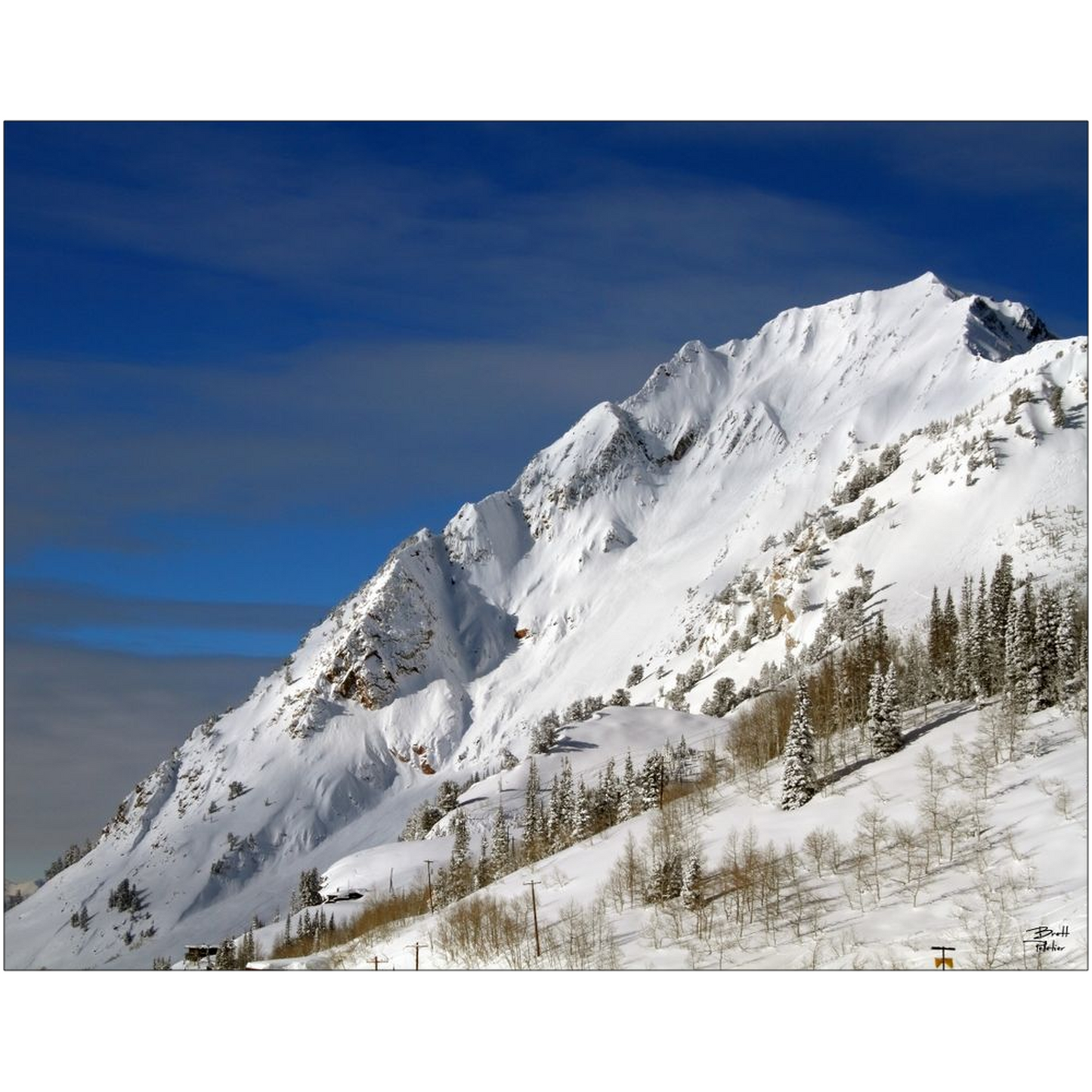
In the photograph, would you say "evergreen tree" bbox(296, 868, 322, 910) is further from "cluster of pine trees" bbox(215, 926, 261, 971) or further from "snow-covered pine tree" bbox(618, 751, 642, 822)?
"snow-covered pine tree" bbox(618, 751, 642, 822)

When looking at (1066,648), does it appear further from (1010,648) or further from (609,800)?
(609,800)

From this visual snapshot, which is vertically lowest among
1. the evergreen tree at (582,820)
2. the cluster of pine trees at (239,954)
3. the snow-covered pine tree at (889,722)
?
the cluster of pine trees at (239,954)

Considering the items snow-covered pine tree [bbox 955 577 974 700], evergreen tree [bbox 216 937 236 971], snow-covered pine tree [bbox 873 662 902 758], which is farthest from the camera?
snow-covered pine tree [bbox 955 577 974 700]

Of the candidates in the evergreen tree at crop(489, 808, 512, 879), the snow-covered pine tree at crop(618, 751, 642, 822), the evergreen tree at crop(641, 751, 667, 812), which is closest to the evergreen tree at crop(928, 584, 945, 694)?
the evergreen tree at crop(641, 751, 667, 812)

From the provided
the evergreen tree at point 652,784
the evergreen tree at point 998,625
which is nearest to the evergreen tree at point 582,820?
the evergreen tree at point 652,784

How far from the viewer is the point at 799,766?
53.8 metres

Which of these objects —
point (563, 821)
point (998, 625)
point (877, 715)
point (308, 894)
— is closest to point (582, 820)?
point (563, 821)

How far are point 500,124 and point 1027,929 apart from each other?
24.7 meters

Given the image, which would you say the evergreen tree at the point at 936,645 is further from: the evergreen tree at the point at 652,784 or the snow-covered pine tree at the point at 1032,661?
the evergreen tree at the point at 652,784
